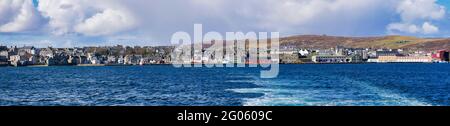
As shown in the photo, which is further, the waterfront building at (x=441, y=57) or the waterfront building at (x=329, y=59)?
the waterfront building at (x=441, y=57)

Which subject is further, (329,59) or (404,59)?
(404,59)

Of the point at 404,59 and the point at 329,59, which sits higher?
the point at 329,59

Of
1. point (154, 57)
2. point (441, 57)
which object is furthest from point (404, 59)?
point (154, 57)

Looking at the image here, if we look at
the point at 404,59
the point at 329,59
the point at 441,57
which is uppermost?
the point at 441,57

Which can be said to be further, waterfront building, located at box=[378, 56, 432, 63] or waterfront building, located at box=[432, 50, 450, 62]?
waterfront building, located at box=[432, 50, 450, 62]

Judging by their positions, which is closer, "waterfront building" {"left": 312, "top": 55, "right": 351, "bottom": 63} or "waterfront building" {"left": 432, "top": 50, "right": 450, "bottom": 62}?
"waterfront building" {"left": 312, "top": 55, "right": 351, "bottom": 63}

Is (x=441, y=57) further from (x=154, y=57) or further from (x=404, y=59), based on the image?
(x=154, y=57)

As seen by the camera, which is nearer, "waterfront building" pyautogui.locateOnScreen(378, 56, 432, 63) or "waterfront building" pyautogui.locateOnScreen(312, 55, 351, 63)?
"waterfront building" pyautogui.locateOnScreen(312, 55, 351, 63)

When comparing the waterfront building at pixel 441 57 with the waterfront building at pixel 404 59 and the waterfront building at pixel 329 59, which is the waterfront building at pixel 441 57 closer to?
the waterfront building at pixel 404 59

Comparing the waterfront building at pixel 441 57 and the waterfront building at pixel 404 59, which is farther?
the waterfront building at pixel 441 57

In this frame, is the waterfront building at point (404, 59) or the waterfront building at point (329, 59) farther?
the waterfront building at point (404, 59)

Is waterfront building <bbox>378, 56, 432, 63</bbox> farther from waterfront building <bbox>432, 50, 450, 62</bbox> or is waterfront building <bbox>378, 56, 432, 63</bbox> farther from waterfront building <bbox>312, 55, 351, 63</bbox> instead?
waterfront building <bbox>312, 55, 351, 63</bbox>
